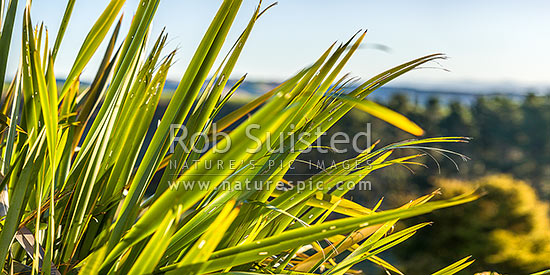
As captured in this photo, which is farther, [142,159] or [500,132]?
[500,132]

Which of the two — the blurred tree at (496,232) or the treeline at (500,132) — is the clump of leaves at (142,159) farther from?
the treeline at (500,132)

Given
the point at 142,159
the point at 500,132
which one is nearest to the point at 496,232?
the point at 142,159

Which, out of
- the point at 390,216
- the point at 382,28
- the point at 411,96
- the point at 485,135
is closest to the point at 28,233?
the point at 390,216

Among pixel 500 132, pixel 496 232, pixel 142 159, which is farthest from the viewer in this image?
pixel 500 132

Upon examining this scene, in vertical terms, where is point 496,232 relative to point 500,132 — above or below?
above

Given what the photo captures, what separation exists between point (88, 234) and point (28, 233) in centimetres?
8

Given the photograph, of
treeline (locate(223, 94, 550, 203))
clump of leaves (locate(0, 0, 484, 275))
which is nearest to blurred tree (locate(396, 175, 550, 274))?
clump of leaves (locate(0, 0, 484, 275))

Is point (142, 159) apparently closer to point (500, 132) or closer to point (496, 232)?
point (496, 232)

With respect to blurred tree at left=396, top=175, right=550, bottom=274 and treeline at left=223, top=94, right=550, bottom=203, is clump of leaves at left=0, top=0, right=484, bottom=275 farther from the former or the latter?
treeline at left=223, top=94, right=550, bottom=203

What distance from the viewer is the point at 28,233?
0.49 metres

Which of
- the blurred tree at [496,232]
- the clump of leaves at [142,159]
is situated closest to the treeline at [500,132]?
the blurred tree at [496,232]

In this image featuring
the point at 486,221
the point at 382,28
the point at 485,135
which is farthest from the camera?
the point at 382,28

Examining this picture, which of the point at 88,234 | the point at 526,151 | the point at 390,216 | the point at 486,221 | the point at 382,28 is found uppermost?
the point at 382,28

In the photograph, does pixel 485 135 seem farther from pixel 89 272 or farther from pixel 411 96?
pixel 89 272
